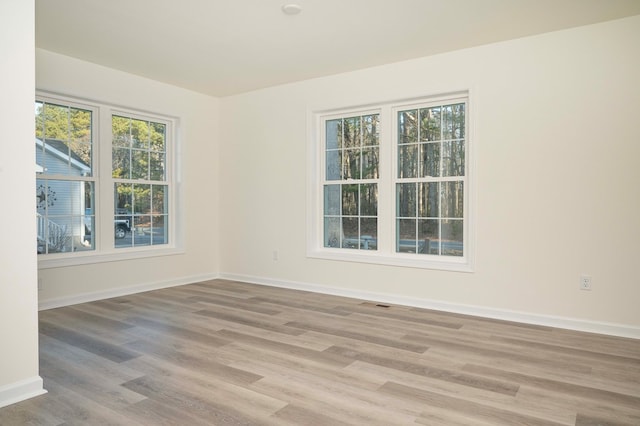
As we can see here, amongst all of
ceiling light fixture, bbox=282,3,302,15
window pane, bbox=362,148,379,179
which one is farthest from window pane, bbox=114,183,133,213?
ceiling light fixture, bbox=282,3,302,15

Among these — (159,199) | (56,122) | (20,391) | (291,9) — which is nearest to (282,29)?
(291,9)

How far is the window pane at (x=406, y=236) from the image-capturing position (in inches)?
188

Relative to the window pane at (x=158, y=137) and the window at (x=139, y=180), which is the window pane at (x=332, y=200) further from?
the window pane at (x=158, y=137)

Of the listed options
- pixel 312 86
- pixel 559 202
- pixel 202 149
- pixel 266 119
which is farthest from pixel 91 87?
pixel 559 202

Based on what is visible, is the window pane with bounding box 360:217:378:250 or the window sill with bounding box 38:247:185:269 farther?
the window pane with bounding box 360:217:378:250

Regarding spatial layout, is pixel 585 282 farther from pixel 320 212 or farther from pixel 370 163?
pixel 320 212

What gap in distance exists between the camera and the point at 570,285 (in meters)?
3.84

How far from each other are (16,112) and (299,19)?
2261 mm

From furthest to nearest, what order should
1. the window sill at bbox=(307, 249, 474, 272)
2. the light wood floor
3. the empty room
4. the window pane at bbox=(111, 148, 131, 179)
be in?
the window pane at bbox=(111, 148, 131, 179), the window sill at bbox=(307, 249, 474, 272), the empty room, the light wood floor

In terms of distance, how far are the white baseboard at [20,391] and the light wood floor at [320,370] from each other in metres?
0.05

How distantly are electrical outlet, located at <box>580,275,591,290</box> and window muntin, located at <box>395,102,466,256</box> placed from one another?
109 centimetres

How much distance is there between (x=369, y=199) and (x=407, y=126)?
928 mm

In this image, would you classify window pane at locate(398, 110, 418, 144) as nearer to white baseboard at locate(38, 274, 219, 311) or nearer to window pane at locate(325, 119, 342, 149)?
window pane at locate(325, 119, 342, 149)

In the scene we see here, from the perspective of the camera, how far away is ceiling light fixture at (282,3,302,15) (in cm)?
343
